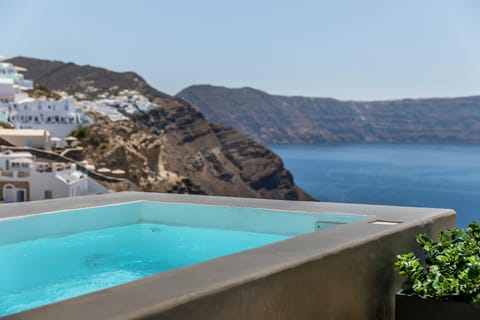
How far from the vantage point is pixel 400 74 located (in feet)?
311

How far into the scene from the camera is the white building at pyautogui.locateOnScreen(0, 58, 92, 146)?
47.8m

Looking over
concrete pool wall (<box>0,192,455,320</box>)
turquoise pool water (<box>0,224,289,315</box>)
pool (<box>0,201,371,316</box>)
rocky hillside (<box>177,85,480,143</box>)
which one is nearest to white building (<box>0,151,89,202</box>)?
pool (<box>0,201,371,316</box>)

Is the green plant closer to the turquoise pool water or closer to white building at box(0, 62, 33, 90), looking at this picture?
the turquoise pool water

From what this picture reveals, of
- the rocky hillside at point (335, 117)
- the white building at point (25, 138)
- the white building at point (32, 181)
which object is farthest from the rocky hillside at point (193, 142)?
the white building at point (32, 181)

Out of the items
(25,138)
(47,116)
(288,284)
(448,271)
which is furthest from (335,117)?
(288,284)

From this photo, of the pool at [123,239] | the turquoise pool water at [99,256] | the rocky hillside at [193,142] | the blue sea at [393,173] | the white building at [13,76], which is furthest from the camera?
the rocky hillside at [193,142]

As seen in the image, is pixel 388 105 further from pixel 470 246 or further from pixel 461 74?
pixel 470 246

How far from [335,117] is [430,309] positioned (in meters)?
112

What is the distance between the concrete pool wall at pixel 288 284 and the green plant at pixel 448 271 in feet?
0.59

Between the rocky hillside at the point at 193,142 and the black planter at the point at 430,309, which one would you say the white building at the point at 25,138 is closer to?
the rocky hillside at the point at 193,142

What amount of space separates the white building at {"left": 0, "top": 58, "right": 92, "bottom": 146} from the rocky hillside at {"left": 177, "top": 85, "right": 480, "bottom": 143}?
169ft

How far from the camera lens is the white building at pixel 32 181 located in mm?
29906

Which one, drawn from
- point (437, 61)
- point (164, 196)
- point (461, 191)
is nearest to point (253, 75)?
point (437, 61)

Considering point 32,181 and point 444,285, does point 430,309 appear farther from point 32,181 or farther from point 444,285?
point 32,181
